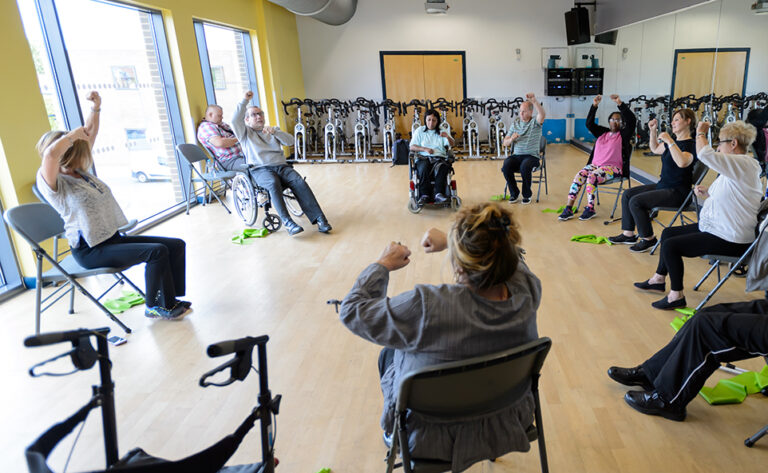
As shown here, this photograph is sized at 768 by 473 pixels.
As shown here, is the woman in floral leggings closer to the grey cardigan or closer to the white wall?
the grey cardigan

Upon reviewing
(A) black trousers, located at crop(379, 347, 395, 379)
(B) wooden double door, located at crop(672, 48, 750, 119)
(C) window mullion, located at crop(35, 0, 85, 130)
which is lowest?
(A) black trousers, located at crop(379, 347, 395, 379)

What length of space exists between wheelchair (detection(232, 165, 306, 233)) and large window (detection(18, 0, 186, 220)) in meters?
1.25

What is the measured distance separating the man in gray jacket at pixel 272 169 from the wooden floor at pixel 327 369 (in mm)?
379

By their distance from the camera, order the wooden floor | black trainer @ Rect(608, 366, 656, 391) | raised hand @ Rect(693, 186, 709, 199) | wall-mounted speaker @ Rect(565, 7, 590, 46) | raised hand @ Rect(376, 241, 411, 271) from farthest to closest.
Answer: wall-mounted speaker @ Rect(565, 7, 590, 46), raised hand @ Rect(693, 186, 709, 199), black trainer @ Rect(608, 366, 656, 391), the wooden floor, raised hand @ Rect(376, 241, 411, 271)

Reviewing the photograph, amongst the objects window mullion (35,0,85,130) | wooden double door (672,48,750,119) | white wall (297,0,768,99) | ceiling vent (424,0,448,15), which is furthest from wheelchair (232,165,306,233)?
white wall (297,0,768,99)

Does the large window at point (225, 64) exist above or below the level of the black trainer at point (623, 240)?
above

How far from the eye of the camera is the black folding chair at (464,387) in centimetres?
130

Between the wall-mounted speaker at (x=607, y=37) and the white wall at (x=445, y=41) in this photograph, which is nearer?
the wall-mounted speaker at (x=607, y=37)

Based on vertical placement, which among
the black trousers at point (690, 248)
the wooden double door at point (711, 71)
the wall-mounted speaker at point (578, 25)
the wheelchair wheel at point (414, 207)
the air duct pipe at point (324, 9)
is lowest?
the wheelchair wheel at point (414, 207)

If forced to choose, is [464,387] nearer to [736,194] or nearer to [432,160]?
[736,194]

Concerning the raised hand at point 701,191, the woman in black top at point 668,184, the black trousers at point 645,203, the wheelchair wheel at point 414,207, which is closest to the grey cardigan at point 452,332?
the raised hand at point 701,191

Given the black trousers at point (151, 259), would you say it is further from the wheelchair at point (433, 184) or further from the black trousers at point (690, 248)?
the black trousers at point (690, 248)

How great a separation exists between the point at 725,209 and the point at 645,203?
118cm

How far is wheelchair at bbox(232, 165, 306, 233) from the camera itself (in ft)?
16.9
